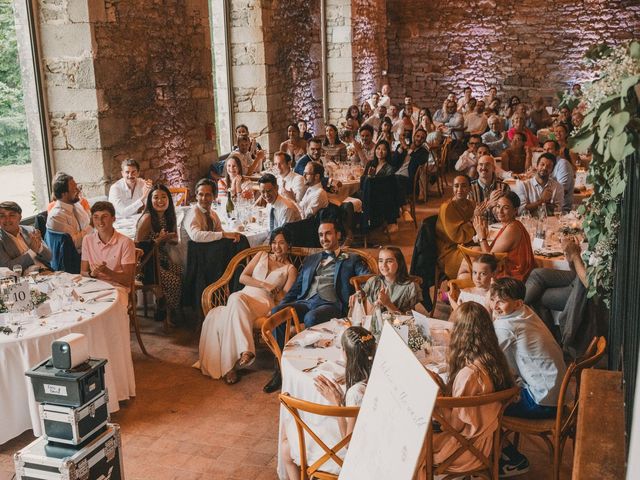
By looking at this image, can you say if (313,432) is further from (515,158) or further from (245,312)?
(515,158)

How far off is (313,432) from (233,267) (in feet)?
7.43

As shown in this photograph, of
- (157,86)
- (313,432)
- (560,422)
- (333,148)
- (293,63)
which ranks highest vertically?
(293,63)

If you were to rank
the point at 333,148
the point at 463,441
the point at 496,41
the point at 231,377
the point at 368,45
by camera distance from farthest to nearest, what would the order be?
the point at 496,41, the point at 368,45, the point at 333,148, the point at 231,377, the point at 463,441

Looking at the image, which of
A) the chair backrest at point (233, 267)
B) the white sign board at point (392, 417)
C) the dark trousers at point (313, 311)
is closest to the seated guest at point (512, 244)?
the chair backrest at point (233, 267)

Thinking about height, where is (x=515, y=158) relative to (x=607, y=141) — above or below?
below

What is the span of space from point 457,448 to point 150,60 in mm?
6000

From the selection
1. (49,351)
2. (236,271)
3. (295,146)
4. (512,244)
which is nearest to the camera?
(49,351)

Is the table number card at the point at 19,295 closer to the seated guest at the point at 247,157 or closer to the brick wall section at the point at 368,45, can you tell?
the seated guest at the point at 247,157

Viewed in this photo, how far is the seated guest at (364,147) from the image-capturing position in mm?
9008

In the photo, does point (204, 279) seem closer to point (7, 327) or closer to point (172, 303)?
point (172, 303)

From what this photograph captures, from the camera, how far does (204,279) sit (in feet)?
18.0

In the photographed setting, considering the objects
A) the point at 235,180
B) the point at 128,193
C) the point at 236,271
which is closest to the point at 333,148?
the point at 235,180

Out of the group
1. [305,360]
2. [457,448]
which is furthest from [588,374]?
[305,360]

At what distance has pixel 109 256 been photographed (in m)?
5.07
